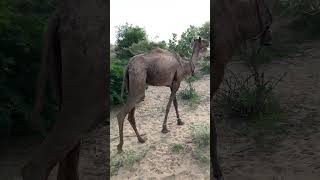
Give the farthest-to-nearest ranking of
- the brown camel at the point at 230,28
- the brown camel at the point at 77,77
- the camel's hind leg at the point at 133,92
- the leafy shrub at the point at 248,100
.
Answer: the leafy shrub at the point at 248,100
the camel's hind leg at the point at 133,92
the brown camel at the point at 230,28
the brown camel at the point at 77,77

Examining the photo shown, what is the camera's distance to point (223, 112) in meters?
5.11

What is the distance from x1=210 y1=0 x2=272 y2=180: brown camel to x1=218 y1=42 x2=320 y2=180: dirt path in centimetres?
61

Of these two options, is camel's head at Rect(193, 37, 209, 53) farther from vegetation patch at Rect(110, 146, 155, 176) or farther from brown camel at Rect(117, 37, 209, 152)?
vegetation patch at Rect(110, 146, 155, 176)

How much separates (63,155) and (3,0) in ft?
7.37

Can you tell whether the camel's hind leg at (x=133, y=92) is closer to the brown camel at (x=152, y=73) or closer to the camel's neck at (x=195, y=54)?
the brown camel at (x=152, y=73)

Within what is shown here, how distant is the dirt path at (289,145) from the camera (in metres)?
3.54

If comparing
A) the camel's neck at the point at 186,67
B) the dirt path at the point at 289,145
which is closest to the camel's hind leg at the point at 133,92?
the camel's neck at the point at 186,67

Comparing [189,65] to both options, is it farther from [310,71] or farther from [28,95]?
[310,71]

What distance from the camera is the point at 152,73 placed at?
14.3 ft

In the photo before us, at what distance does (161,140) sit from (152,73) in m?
0.68

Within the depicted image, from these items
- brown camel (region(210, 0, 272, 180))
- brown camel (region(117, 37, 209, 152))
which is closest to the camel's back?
brown camel (region(117, 37, 209, 152))

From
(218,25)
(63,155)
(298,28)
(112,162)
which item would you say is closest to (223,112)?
(112,162)

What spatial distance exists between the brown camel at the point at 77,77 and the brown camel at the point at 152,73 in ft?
6.65

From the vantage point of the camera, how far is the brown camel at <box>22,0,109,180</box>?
191cm
